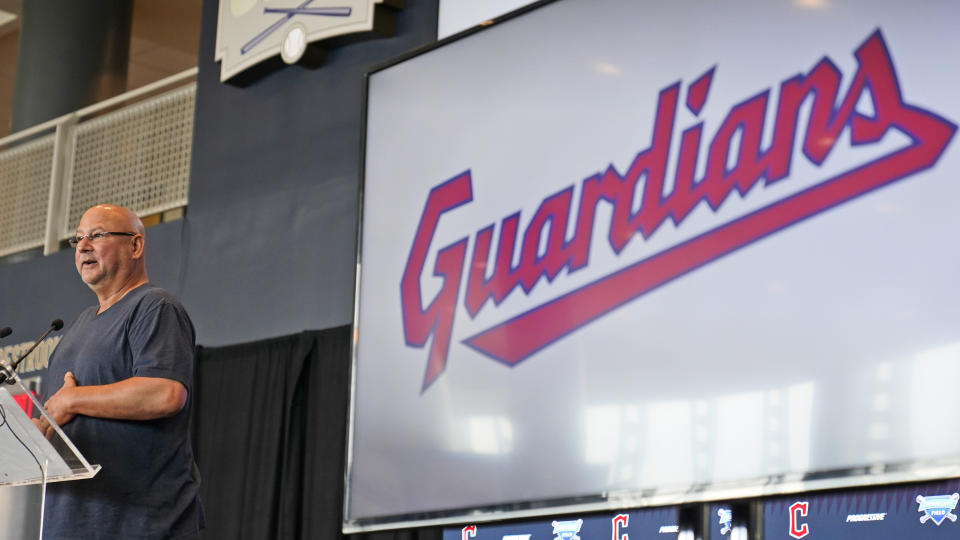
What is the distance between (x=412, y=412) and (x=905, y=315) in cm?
158

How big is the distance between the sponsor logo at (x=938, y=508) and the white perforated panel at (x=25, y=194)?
478 centimetres

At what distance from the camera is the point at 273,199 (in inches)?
216

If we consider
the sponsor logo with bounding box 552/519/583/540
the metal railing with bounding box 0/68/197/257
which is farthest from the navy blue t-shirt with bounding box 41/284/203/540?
the metal railing with bounding box 0/68/197/257

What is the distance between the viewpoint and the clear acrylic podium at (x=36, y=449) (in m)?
2.53

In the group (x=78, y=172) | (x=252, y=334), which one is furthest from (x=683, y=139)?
(x=78, y=172)

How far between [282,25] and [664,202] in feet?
8.41

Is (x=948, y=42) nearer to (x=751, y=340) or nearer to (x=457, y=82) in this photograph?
(x=751, y=340)

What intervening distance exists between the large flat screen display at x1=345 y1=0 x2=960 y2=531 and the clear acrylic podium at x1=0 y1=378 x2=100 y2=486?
1257mm

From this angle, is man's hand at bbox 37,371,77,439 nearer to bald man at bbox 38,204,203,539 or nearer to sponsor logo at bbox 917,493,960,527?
bald man at bbox 38,204,203,539

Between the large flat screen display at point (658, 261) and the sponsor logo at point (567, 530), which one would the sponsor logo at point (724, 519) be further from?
the large flat screen display at point (658, 261)

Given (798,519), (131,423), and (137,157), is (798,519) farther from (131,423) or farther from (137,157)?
(137,157)

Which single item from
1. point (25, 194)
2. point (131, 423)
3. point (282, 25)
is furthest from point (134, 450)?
point (25, 194)

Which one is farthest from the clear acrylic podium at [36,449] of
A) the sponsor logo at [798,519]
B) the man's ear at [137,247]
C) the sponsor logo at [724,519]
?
the sponsor logo at [798,519]

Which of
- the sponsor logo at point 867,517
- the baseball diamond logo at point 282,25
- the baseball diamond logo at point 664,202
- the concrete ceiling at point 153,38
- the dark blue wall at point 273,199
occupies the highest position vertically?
the concrete ceiling at point 153,38
